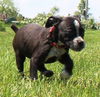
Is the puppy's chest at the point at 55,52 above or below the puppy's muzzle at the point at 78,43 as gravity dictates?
below

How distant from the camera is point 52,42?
617 centimetres

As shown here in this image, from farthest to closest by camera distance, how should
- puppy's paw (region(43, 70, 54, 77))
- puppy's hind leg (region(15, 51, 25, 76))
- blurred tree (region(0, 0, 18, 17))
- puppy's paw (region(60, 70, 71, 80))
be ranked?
blurred tree (region(0, 0, 18, 17))
puppy's hind leg (region(15, 51, 25, 76))
puppy's paw (region(43, 70, 54, 77))
puppy's paw (region(60, 70, 71, 80))

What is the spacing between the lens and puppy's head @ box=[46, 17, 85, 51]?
5.56 meters

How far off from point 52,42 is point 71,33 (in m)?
0.61

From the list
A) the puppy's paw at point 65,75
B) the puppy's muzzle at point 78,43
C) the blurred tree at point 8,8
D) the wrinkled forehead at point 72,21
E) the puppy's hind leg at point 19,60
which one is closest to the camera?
the puppy's muzzle at point 78,43

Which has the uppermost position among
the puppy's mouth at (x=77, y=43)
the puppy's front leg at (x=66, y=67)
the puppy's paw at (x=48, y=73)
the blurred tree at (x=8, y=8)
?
the puppy's mouth at (x=77, y=43)

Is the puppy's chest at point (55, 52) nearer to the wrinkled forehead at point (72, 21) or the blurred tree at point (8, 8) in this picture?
the wrinkled forehead at point (72, 21)

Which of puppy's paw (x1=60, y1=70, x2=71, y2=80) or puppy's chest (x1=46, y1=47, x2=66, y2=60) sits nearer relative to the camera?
puppy's chest (x1=46, y1=47, x2=66, y2=60)

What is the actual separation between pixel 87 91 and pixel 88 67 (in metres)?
2.92

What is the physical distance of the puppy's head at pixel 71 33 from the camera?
18.2 feet

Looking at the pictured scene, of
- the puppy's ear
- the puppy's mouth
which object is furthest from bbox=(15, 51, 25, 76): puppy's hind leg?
the puppy's mouth

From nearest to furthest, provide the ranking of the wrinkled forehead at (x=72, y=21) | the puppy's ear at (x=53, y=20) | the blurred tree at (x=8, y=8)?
the wrinkled forehead at (x=72, y=21) → the puppy's ear at (x=53, y=20) → the blurred tree at (x=8, y=8)

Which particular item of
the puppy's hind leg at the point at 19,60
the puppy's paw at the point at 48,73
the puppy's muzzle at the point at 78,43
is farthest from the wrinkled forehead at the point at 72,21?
the puppy's hind leg at the point at 19,60

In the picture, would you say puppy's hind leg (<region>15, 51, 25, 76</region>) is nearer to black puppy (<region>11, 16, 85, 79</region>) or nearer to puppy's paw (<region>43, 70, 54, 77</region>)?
black puppy (<region>11, 16, 85, 79</region>)
